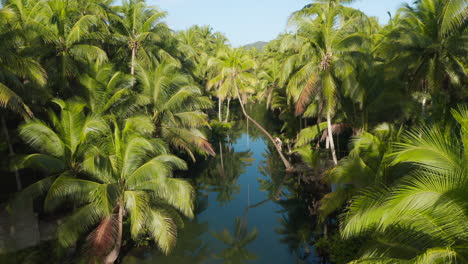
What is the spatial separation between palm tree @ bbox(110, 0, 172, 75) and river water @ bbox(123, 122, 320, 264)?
8375 mm

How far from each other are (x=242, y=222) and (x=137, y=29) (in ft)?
40.6

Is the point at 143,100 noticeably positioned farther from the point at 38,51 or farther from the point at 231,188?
the point at 231,188

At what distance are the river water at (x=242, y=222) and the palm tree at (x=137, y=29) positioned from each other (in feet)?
27.5

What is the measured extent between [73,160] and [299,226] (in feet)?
30.2

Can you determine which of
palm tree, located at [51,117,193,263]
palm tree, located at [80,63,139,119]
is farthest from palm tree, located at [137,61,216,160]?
palm tree, located at [51,117,193,263]

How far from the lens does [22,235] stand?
10.1 meters

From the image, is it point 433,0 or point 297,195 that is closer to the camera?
point 433,0

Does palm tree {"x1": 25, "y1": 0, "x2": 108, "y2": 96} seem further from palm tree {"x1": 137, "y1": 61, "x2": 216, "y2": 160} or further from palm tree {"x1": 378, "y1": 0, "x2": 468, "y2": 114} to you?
palm tree {"x1": 378, "y1": 0, "x2": 468, "y2": 114}

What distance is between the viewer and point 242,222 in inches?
573

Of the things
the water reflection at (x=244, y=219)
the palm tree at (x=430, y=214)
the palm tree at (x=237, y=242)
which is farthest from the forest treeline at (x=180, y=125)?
the palm tree at (x=237, y=242)

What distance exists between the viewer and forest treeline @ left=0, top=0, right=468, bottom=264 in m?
4.61

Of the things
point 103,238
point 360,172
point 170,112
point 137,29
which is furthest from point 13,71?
point 360,172

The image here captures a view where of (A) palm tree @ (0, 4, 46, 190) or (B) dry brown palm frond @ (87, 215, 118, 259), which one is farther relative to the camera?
(A) palm tree @ (0, 4, 46, 190)

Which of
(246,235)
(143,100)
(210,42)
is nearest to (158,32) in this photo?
(143,100)
